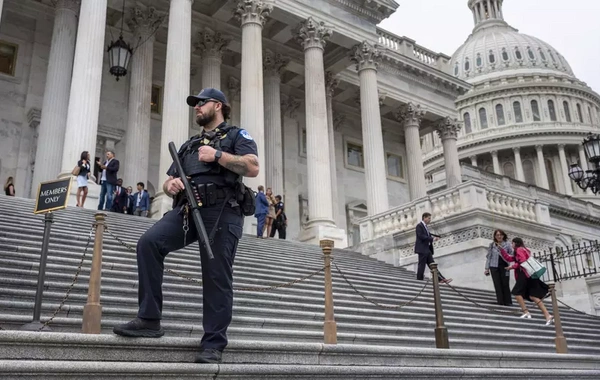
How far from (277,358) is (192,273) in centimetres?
520

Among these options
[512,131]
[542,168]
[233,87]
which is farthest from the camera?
[512,131]

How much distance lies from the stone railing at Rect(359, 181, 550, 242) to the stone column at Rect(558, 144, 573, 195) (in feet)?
196

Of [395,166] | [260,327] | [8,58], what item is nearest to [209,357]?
[260,327]

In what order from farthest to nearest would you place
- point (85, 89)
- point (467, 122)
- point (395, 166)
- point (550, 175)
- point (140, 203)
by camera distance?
1. point (467, 122)
2. point (550, 175)
3. point (395, 166)
4. point (85, 89)
5. point (140, 203)

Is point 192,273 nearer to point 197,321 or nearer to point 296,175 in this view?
point 197,321

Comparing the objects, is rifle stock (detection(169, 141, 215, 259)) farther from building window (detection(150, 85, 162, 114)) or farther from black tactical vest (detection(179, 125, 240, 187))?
building window (detection(150, 85, 162, 114))

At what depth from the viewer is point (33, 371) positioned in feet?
12.0

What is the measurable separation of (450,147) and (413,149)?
3172 mm

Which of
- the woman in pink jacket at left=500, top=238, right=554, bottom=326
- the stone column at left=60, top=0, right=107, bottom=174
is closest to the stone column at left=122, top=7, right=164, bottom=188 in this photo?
the stone column at left=60, top=0, right=107, bottom=174

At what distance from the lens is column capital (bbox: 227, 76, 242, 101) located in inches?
1054

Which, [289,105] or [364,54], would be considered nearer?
[364,54]

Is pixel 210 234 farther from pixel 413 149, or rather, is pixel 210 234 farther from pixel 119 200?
pixel 413 149

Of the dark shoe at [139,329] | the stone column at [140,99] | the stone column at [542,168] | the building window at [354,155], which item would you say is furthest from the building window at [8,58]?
the stone column at [542,168]

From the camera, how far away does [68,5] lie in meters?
20.6
